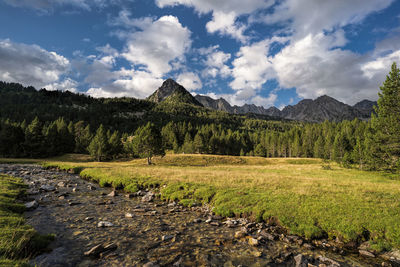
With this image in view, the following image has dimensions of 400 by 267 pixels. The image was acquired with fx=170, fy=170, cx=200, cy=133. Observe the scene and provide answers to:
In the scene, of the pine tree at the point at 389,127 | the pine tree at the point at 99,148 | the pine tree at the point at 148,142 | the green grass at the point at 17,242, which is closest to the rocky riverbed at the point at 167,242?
the green grass at the point at 17,242

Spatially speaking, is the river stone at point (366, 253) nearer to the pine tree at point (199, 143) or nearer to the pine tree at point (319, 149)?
the pine tree at point (199, 143)

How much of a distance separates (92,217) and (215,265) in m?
10.2

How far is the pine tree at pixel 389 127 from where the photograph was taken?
92.5 ft

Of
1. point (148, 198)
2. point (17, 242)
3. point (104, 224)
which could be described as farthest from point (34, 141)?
point (17, 242)

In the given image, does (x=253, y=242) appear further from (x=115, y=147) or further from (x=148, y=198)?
(x=115, y=147)

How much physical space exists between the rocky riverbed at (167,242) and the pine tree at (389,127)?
29922 mm

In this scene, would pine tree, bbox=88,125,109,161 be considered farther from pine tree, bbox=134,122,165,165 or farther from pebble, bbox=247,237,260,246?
pebble, bbox=247,237,260,246

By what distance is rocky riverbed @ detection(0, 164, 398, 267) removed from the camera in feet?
26.9

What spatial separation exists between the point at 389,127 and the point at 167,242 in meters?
39.4

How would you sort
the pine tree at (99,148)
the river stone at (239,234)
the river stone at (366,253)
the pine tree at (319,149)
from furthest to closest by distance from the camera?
1. the pine tree at (319,149)
2. the pine tree at (99,148)
3. the river stone at (239,234)
4. the river stone at (366,253)

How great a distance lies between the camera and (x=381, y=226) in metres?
10.6

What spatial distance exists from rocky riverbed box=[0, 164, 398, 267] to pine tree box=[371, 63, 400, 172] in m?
29.9

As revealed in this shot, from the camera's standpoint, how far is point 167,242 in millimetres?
9781

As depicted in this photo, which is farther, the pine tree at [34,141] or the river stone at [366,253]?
the pine tree at [34,141]
